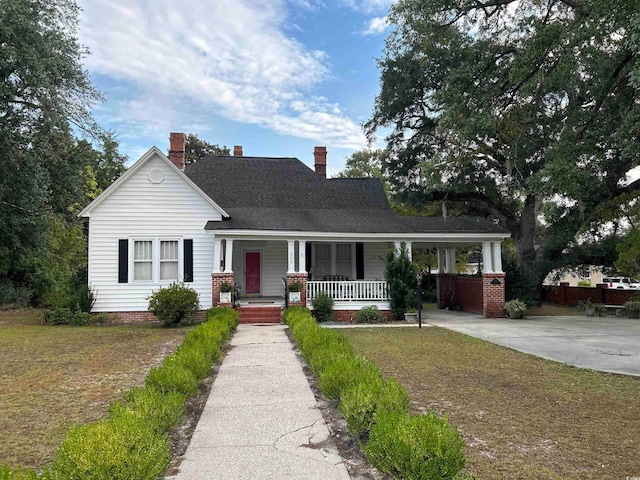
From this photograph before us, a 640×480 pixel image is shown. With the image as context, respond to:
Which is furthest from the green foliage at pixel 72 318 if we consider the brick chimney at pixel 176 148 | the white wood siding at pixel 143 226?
the brick chimney at pixel 176 148

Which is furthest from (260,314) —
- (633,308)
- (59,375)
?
(633,308)

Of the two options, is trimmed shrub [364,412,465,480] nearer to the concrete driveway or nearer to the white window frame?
the concrete driveway

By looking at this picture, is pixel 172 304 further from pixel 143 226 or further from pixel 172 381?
pixel 172 381

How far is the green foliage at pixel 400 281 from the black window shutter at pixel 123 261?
27.3 ft

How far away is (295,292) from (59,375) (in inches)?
303

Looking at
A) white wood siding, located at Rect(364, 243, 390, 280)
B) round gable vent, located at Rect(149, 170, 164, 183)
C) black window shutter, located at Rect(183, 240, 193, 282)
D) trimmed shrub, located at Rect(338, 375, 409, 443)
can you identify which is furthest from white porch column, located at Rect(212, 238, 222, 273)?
trimmed shrub, located at Rect(338, 375, 409, 443)

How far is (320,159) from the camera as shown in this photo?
21.1 metres

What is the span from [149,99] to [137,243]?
8199 mm

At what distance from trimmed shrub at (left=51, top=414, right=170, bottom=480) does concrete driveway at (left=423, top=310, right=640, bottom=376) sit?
23.2ft

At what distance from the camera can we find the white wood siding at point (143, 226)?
14.1m

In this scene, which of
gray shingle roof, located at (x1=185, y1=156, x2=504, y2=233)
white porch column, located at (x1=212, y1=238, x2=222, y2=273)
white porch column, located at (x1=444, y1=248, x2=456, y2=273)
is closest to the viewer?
white porch column, located at (x1=212, y1=238, x2=222, y2=273)

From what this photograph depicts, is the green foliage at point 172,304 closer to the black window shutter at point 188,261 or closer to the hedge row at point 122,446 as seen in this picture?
the black window shutter at point 188,261

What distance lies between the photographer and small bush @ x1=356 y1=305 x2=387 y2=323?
13.9 m

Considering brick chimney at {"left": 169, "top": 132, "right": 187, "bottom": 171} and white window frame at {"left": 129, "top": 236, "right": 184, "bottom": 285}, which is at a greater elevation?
brick chimney at {"left": 169, "top": 132, "right": 187, "bottom": 171}
